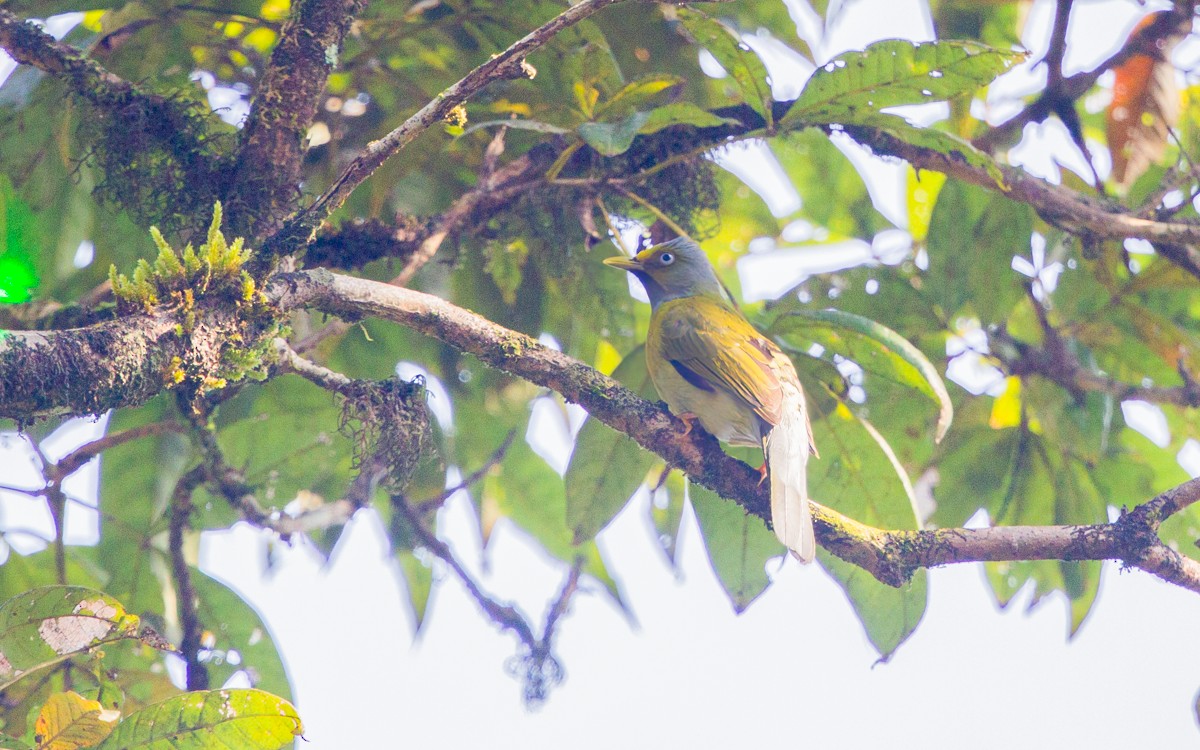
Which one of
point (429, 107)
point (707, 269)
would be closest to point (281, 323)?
point (429, 107)

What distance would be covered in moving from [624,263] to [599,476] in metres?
0.88

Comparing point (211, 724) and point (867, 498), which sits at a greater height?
point (867, 498)

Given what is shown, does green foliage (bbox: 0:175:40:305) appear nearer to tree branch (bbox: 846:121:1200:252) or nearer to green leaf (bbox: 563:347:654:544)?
green leaf (bbox: 563:347:654:544)

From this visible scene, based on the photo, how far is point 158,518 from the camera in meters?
3.31

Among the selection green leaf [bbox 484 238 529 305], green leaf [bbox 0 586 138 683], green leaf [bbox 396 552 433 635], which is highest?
green leaf [bbox 484 238 529 305]

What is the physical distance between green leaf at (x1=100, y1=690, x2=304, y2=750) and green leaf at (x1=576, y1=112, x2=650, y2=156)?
155cm

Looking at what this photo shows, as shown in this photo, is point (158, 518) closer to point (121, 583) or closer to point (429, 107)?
point (121, 583)

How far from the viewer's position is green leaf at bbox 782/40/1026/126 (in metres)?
2.87

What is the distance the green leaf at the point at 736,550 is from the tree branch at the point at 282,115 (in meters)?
1.54

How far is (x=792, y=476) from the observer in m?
2.96

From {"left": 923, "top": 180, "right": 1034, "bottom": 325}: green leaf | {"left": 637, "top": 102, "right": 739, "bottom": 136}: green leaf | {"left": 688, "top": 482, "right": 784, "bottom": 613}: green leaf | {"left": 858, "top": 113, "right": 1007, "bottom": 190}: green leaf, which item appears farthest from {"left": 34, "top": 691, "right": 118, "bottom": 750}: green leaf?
{"left": 923, "top": 180, "right": 1034, "bottom": 325}: green leaf

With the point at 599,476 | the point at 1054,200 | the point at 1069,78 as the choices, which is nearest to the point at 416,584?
the point at 599,476

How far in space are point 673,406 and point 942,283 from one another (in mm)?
1270

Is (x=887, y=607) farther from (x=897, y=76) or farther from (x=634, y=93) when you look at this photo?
(x=634, y=93)
